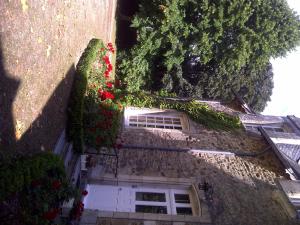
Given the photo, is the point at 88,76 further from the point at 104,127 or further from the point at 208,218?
the point at 208,218

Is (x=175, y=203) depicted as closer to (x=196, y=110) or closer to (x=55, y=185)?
(x=55, y=185)

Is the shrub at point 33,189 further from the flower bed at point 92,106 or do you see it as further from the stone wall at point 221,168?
the stone wall at point 221,168

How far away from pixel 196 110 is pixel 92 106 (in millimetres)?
4274

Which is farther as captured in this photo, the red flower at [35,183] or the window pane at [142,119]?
the window pane at [142,119]

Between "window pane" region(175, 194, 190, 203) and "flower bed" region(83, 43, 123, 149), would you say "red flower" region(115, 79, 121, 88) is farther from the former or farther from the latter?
"window pane" region(175, 194, 190, 203)

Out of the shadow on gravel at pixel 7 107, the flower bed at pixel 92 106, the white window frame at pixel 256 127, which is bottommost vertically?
the shadow on gravel at pixel 7 107

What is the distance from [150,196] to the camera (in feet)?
24.0

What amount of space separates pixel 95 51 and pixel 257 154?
5609 mm

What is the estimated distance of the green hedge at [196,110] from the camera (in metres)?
10.5

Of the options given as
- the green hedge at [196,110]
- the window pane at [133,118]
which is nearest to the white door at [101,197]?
the window pane at [133,118]

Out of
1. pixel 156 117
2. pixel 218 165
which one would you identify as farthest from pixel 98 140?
pixel 156 117

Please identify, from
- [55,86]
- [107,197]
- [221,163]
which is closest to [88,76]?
[55,86]

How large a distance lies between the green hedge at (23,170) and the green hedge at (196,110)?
603cm

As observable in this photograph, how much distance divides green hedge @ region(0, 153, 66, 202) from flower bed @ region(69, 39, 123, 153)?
204 cm
